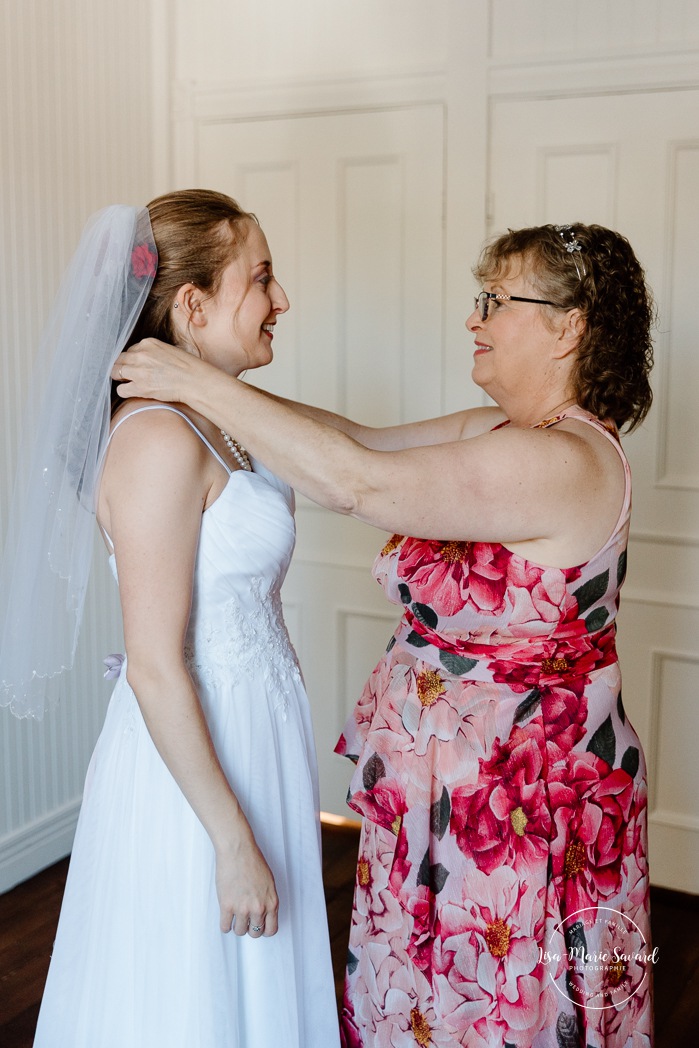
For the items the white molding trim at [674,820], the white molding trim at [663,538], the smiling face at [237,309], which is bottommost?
the white molding trim at [674,820]

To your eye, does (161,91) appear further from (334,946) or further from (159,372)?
(334,946)

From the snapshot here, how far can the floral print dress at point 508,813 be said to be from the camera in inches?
65.7

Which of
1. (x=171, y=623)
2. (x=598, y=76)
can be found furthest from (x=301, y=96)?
(x=171, y=623)

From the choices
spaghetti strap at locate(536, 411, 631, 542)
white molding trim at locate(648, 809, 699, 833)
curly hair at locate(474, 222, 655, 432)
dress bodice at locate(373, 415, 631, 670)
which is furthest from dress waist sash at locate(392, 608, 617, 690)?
white molding trim at locate(648, 809, 699, 833)

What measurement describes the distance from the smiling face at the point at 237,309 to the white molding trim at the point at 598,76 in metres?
1.60

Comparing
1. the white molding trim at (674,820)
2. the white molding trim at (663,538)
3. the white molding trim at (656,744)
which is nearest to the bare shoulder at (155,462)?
the white molding trim at (663,538)

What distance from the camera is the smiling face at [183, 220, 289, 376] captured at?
1.66m

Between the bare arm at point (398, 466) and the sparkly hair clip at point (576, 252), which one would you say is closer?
the bare arm at point (398, 466)

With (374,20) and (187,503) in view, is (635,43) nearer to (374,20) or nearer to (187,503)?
(374,20)

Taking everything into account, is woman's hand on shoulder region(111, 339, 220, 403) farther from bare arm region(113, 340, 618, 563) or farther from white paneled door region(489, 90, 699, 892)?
white paneled door region(489, 90, 699, 892)

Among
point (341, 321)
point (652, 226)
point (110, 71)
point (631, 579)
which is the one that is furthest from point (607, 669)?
point (110, 71)

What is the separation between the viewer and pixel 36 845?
3.16 metres

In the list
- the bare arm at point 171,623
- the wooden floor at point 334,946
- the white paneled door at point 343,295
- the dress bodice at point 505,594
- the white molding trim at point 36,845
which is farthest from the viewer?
the white paneled door at point 343,295

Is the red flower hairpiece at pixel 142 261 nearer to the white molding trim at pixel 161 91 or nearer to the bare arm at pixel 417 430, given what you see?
the bare arm at pixel 417 430
